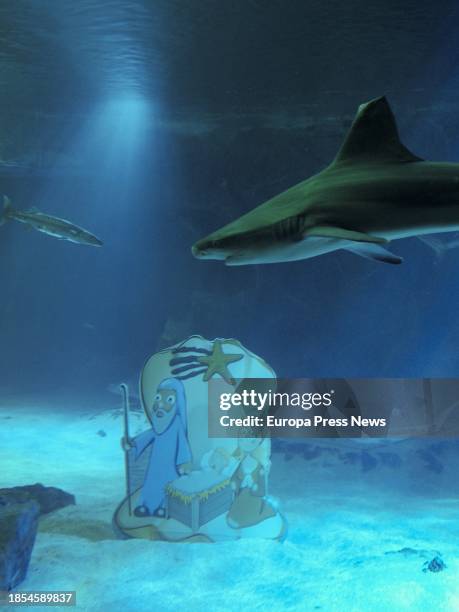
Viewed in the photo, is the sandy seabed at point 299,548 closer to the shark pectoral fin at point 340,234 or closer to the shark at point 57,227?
the shark pectoral fin at point 340,234

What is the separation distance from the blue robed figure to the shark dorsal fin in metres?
3.02

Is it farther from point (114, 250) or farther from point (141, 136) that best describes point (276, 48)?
point (114, 250)

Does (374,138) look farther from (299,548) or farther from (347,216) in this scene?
(299,548)

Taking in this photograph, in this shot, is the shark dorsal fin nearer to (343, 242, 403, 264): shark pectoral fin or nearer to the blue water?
(343, 242, 403, 264): shark pectoral fin

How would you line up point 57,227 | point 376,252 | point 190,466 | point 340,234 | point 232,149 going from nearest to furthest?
point 340,234 < point 376,252 < point 190,466 < point 57,227 < point 232,149

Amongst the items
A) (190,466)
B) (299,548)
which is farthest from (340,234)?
(299,548)

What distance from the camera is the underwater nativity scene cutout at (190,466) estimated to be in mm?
4551

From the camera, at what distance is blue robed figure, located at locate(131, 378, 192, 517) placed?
4602 mm

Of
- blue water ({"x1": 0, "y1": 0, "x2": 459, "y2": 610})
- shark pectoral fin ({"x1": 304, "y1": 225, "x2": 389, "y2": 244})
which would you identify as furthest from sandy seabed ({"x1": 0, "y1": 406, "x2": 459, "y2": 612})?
shark pectoral fin ({"x1": 304, "y1": 225, "x2": 389, "y2": 244})

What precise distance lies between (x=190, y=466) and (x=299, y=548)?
1325mm

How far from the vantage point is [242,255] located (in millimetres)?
1790

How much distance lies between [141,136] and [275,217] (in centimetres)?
1211

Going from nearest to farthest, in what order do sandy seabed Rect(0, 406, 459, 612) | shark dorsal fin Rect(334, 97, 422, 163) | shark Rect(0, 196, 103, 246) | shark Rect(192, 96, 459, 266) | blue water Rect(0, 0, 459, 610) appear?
shark Rect(192, 96, 459, 266)
shark dorsal fin Rect(334, 97, 422, 163)
sandy seabed Rect(0, 406, 459, 612)
shark Rect(0, 196, 103, 246)
blue water Rect(0, 0, 459, 610)

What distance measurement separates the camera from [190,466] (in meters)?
4.60
